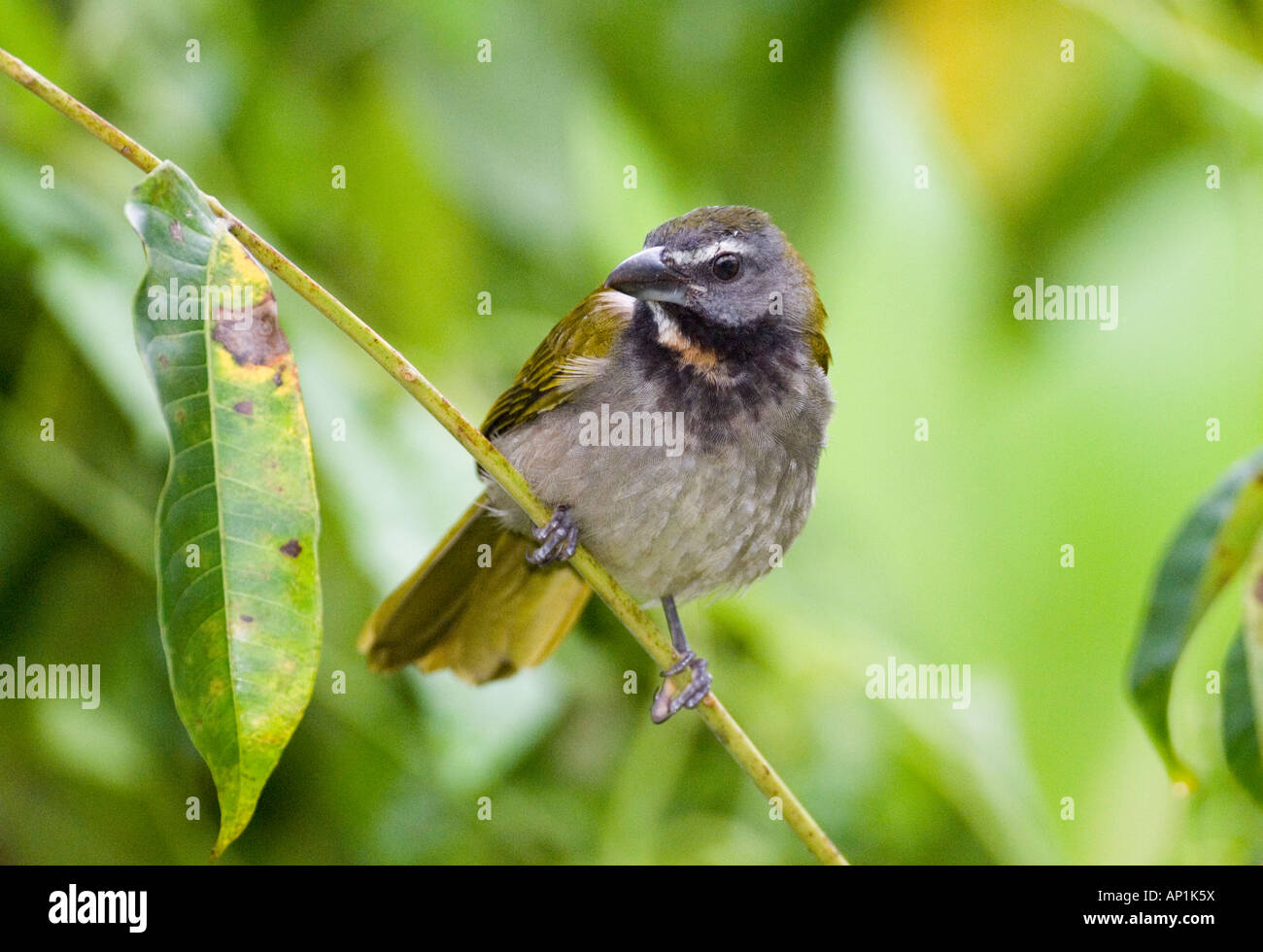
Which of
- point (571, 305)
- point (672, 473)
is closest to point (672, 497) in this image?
point (672, 473)

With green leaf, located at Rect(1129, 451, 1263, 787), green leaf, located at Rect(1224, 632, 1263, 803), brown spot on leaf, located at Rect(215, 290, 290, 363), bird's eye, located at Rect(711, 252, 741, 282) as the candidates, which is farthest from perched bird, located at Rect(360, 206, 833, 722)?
brown spot on leaf, located at Rect(215, 290, 290, 363)

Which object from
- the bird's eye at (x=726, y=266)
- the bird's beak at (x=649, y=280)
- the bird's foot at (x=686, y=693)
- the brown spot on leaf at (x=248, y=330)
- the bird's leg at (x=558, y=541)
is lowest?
the bird's foot at (x=686, y=693)

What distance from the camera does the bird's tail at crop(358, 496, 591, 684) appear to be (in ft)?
10.1

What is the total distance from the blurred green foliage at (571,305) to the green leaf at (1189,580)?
3.62ft

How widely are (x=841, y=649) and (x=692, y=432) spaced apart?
2.70 feet

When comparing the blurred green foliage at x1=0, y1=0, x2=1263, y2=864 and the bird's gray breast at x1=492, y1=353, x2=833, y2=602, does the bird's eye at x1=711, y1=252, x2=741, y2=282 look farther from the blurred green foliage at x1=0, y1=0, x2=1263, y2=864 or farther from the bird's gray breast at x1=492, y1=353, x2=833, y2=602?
the blurred green foliage at x1=0, y1=0, x2=1263, y2=864

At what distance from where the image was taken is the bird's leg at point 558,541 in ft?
9.75

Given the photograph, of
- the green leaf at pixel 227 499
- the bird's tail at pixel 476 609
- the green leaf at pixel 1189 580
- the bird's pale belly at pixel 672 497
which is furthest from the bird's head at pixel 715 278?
the green leaf at pixel 227 499

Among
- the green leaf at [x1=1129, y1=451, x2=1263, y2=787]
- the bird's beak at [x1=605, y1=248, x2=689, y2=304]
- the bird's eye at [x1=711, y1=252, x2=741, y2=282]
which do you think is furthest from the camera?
the bird's eye at [x1=711, y1=252, x2=741, y2=282]

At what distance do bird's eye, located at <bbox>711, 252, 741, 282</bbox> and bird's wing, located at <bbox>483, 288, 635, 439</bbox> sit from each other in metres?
0.24

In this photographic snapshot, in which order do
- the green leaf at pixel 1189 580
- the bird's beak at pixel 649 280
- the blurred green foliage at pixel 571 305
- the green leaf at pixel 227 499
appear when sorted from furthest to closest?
the blurred green foliage at pixel 571 305 < the bird's beak at pixel 649 280 < the green leaf at pixel 1189 580 < the green leaf at pixel 227 499

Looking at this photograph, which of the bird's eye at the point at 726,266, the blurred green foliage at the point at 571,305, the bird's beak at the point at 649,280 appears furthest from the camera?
the blurred green foliage at the point at 571,305

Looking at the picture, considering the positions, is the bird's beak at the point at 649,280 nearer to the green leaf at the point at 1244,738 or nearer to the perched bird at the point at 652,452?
the perched bird at the point at 652,452

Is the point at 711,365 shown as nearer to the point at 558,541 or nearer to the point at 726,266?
the point at 726,266
